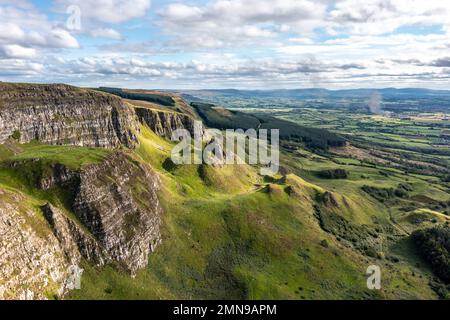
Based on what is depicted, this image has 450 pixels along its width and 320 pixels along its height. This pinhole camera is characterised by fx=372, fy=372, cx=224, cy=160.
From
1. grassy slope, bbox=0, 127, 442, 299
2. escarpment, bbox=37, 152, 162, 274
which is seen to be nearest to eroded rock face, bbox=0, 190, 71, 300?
grassy slope, bbox=0, 127, 442, 299

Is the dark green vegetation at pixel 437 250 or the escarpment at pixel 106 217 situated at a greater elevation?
the escarpment at pixel 106 217

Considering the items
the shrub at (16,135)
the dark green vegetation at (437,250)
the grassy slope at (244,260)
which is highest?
the shrub at (16,135)

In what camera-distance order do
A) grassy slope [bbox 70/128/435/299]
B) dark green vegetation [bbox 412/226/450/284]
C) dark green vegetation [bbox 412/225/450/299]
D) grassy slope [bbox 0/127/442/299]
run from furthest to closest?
dark green vegetation [bbox 412/226/450/284]
dark green vegetation [bbox 412/225/450/299]
grassy slope [bbox 70/128/435/299]
grassy slope [bbox 0/127/442/299]

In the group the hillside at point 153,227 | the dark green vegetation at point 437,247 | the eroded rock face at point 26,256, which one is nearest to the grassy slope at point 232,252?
the hillside at point 153,227

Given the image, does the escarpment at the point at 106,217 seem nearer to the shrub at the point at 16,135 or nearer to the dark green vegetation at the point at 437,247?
the shrub at the point at 16,135

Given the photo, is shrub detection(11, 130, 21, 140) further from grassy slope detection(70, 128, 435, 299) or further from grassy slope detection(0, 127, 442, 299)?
grassy slope detection(70, 128, 435, 299)
